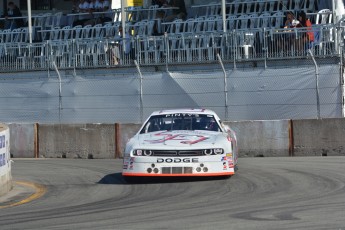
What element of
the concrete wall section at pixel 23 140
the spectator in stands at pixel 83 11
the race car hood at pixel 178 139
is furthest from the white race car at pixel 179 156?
the spectator in stands at pixel 83 11

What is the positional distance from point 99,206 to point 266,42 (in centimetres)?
1206

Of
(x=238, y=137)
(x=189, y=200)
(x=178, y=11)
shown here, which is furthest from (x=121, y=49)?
(x=189, y=200)

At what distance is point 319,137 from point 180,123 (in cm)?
498

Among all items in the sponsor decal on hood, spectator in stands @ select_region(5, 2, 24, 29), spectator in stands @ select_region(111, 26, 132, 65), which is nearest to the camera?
the sponsor decal on hood

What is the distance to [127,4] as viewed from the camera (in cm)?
3159

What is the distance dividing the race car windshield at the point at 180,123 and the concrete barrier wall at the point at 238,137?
4.38 m

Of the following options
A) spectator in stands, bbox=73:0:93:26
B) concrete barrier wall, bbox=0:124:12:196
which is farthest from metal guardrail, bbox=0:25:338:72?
concrete barrier wall, bbox=0:124:12:196

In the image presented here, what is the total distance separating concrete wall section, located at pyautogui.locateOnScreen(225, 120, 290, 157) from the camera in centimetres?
2064

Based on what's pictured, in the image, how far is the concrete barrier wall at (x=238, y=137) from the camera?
66.6ft

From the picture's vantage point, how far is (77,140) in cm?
2195

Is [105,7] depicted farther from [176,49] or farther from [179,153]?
[179,153]

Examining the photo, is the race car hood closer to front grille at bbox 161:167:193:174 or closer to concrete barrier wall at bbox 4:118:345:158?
front grille at bbox 161:167:193:174

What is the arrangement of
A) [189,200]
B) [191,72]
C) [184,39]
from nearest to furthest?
[189,200], [191,72], [184,39]

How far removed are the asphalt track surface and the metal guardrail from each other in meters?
5.51
